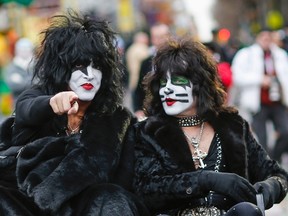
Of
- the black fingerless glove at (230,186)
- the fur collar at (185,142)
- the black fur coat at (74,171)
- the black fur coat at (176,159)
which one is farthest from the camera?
the fur collar at (185,142)

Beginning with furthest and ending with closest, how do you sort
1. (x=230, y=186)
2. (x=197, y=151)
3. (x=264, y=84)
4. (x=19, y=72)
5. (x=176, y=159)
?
(x=19, y=72), (x=264, y=84), (x=197, y=151), (x=176, y=159), (x=230, y=186)

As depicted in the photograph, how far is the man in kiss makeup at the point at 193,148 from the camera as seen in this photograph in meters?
5.57

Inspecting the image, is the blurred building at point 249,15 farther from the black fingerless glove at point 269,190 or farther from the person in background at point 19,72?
the black fingerless glove at point 269,190

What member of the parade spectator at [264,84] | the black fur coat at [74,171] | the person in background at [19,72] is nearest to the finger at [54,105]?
the black fur coat at [74,171]

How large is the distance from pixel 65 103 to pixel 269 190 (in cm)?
129

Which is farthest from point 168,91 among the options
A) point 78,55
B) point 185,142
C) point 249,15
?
point 249,15

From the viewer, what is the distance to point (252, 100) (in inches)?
499

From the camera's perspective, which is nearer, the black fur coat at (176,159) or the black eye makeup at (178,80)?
the black fur coat at (176,159)

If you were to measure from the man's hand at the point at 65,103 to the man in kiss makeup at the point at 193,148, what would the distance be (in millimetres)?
495

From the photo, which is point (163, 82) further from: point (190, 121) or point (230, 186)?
point (230, 186)

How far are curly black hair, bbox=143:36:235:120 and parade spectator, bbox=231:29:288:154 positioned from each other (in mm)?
6515

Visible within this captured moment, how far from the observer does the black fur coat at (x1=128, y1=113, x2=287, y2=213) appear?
18.4 feet

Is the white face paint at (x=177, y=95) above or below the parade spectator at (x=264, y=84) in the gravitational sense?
above

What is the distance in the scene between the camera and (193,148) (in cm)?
586
